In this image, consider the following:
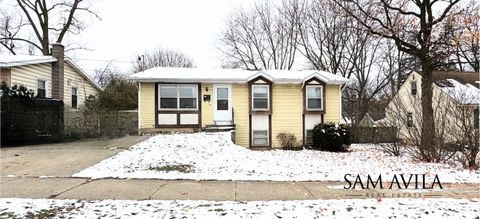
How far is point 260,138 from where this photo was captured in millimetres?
19641

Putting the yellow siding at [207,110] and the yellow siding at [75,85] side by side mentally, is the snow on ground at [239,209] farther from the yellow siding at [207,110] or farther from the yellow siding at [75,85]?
the yellow siding at [75,85]

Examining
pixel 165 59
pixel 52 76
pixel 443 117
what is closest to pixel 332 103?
pixel 443 117

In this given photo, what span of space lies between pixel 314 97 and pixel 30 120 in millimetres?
13703

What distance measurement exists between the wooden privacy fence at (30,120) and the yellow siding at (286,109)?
10.6 metres

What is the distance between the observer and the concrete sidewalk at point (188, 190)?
6383 mm

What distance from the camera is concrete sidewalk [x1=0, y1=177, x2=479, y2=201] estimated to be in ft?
20.9

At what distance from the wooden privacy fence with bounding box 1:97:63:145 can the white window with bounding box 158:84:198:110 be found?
4.75 meters

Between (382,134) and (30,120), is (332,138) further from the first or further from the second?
(30,120)

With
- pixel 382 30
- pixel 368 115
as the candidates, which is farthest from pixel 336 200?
pixel 368 115

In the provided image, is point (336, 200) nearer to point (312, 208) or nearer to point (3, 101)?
point (312, 208)

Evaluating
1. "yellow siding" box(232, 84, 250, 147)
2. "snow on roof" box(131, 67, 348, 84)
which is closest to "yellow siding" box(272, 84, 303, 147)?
"snow on roof" box(131, 67, 348, 84)

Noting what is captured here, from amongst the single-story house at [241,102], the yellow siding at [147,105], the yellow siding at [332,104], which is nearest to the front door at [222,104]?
the single-story house at [241,102]

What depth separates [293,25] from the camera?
103 ft

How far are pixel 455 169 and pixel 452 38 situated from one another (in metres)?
7.00
